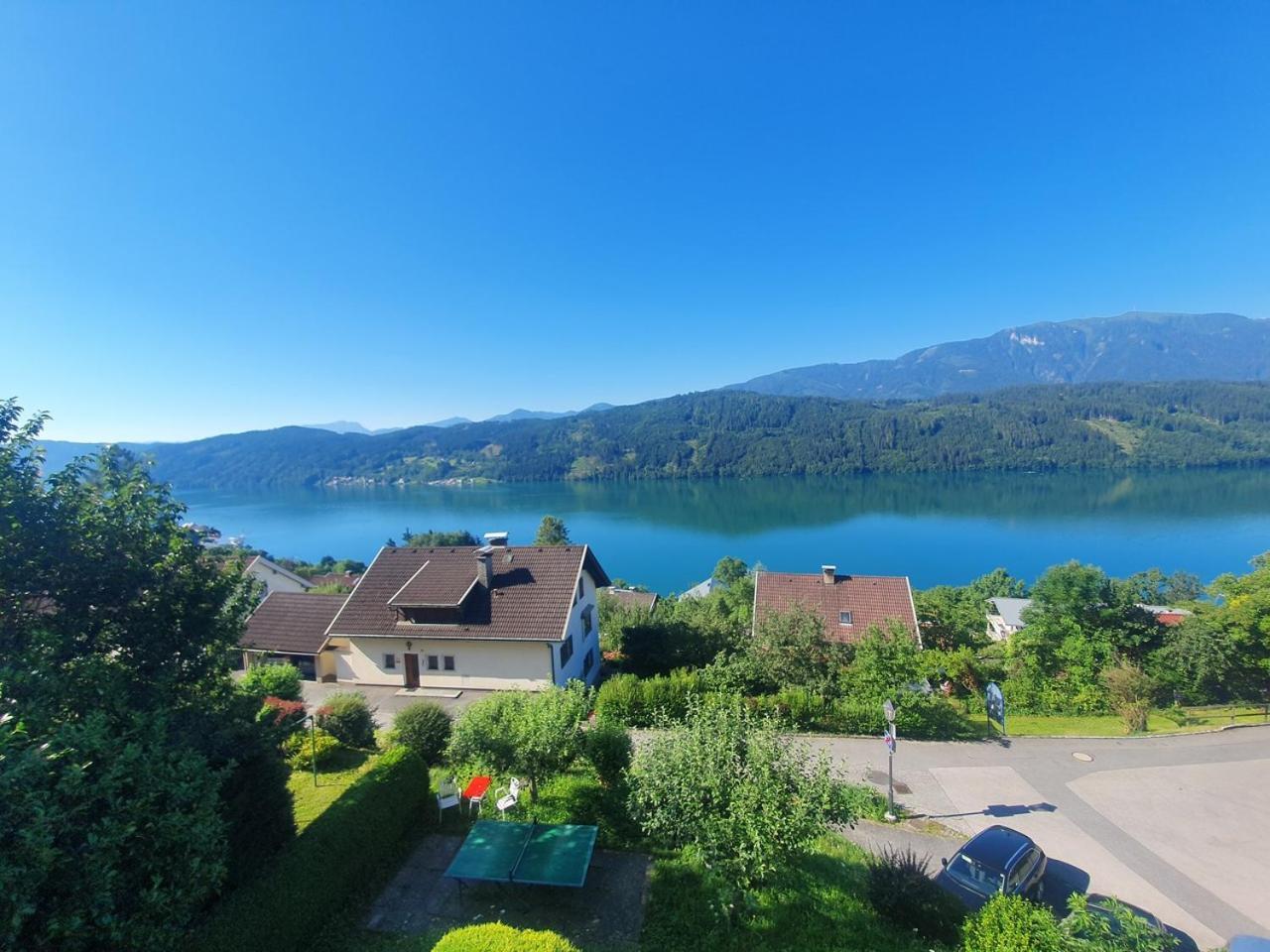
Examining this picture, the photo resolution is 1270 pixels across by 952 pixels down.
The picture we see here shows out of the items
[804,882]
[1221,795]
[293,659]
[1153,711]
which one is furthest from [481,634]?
[1153,711]

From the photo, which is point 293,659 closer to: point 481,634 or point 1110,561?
point 481,634

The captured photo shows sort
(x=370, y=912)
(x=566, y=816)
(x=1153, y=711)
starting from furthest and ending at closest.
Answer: (x=1153, y=711), (x=566, y=816), (x=370, y=912)

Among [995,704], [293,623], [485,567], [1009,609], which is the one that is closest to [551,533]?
[1009,609]

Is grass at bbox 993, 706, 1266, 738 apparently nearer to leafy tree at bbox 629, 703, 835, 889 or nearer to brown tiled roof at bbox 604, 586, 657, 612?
leafy tree at bbox 629, 703, 835, 889

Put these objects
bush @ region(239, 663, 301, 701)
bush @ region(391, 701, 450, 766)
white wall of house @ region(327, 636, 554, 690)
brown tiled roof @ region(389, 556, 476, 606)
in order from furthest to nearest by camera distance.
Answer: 1. brown tiled roof @ region(389, 556, 476, 606)
2. white wall of house @ region(327, 636, 554, 690)
3. bush @ region(239, 663, 301, 701)
4. bush @ region(391, 701, 450, 766)

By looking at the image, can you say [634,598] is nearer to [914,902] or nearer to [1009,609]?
[1009,609]

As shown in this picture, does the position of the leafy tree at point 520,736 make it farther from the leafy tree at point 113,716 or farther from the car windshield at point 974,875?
the car windshield at point 974,875

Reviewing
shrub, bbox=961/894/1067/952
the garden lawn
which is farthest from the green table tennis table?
shrub, bbox=961/894/1067/952
